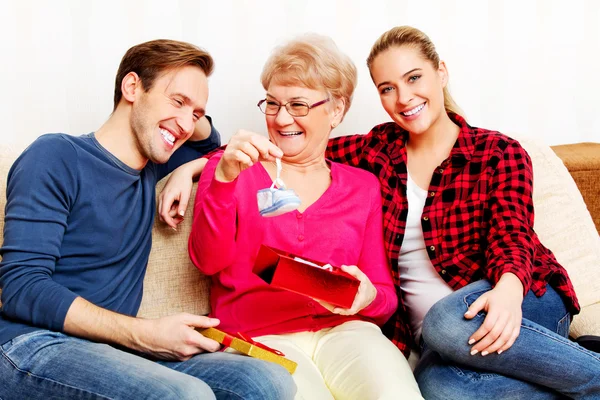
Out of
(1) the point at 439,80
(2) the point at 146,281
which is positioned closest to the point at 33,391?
(2) the point at 146,281

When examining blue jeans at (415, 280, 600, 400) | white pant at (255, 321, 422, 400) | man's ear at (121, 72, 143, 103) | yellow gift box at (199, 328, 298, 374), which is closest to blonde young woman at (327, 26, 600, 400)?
blue jeans at (415, 280, 600, 400)

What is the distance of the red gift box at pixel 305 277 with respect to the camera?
158cm

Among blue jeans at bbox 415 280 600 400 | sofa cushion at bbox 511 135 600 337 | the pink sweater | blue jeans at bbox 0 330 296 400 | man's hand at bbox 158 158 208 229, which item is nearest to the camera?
blue jeans at bbox 0 330 296 400

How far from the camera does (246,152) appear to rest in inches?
63.3

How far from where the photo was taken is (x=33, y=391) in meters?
1.44

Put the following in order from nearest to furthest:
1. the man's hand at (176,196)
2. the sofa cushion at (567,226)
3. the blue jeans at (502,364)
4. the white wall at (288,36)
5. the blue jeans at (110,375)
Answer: the blue jeans at (110,375), the blue jeans at (502,364), the man's hand at (176,196), the sofa cushion at (567,226), the white wall at (288,36)

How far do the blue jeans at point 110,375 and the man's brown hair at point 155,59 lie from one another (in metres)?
0.73

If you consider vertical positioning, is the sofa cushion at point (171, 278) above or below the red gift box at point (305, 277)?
below

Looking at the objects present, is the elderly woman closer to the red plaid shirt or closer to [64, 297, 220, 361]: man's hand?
the red plaid shirt

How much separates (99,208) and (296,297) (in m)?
0.56

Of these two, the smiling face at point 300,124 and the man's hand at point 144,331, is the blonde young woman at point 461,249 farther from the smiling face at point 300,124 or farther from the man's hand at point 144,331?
the man's hand at point 144,331

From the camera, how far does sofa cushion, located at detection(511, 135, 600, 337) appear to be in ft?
7.23

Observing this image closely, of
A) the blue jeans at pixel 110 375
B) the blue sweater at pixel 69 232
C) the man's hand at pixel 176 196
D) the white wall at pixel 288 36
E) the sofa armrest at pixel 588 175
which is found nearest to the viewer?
the blue jeans at pixel 110 375

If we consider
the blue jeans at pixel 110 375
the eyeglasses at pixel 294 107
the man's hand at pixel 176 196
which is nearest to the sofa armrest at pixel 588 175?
the eyeglasses at pixel 294 107
